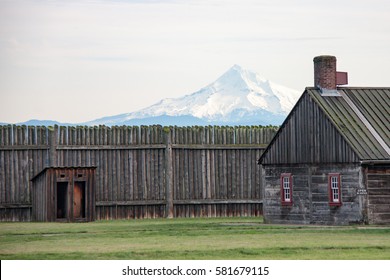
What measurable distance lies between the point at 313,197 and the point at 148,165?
787 cm

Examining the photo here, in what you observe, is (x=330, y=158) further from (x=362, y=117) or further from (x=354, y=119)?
(x=362, y=117)

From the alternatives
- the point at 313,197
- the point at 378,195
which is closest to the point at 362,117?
the point at 313,197

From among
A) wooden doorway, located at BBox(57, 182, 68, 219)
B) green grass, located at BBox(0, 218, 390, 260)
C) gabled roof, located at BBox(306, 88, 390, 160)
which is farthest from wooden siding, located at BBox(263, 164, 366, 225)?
wooden doorway, located at BBox(57, 182, 68, 219)

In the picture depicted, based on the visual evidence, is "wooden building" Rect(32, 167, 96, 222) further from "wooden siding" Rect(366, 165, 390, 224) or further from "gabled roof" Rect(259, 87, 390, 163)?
"wooden siding" Rect(366, 165, 390, 224)

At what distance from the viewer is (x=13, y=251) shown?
99.9 feet

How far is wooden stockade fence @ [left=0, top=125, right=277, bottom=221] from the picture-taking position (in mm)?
46938

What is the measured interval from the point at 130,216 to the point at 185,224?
19.1 ft

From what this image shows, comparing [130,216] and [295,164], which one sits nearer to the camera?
[295,164]

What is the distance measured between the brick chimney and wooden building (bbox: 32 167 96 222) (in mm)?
9749

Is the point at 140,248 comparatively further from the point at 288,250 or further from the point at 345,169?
the point at 345,169

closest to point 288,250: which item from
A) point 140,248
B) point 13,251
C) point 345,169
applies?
point 140,248

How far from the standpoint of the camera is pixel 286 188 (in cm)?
4556
